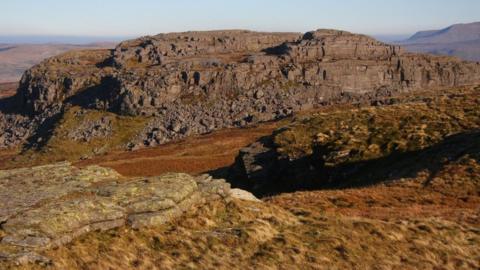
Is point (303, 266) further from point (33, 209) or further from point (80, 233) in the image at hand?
point (33, 209)

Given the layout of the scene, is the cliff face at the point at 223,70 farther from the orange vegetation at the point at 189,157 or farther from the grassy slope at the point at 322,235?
the grassy slope at the point at 322,235

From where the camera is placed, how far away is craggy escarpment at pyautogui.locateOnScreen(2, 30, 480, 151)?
14562cm

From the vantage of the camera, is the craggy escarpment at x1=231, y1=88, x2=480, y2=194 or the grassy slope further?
the craggy escarpment at x1=231, y1=88, x2=480, y2=194

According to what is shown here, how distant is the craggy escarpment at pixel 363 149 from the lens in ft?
143

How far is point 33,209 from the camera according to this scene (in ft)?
70.8

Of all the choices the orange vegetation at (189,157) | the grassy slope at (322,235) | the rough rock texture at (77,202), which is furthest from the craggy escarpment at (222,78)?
the rough rock texture at (77,202)

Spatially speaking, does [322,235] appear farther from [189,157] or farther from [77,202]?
[189,157]

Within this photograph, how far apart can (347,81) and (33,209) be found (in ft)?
501

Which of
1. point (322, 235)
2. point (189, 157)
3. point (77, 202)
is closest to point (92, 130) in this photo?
point (189, 157)

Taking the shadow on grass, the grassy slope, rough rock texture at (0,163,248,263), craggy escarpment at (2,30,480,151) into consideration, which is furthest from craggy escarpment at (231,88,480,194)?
craggy escarpment at (2,30,480,151)

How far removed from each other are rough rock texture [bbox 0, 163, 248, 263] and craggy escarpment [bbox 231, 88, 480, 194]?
2020cm

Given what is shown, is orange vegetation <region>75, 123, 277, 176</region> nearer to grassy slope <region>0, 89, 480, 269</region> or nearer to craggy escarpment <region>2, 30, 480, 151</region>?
craggy escarpment <region>2, 30, 480, 151</region>

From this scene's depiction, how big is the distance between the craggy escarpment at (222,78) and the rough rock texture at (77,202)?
101371 millimetres

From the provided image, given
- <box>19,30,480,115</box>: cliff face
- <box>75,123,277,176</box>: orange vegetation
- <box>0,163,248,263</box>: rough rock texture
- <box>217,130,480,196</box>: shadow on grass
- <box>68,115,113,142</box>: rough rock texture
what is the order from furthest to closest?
<box>19,30,480,115</box>: cliff face
<box>68,115,113,142</box>: rough rock texture
<box>75,123,277,176</box>: orange vegetation
<box>217,130,480,196</box>: shadow on grass
<box>0,163,248,263</box>: rough rock texture
